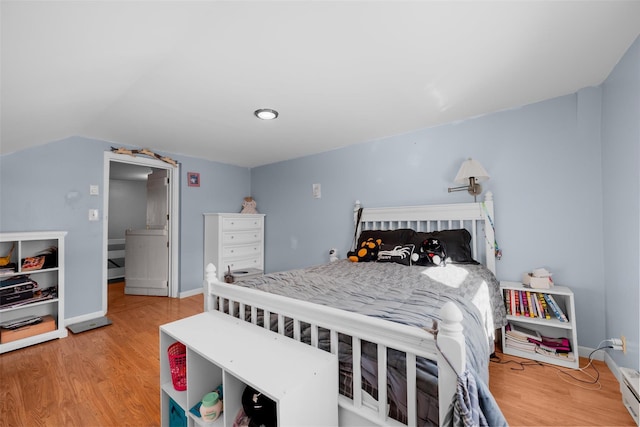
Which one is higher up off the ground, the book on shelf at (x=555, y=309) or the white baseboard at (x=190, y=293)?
the book on shelf at (x=555, y=309)

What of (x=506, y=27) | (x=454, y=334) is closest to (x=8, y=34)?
(x=454, y=334)

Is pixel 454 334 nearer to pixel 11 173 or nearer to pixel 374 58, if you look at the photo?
pixel 374 58

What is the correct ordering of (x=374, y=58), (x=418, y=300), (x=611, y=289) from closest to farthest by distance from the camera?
(x=418, y=300) < (x=374, y=58) < (x=611, y=289)

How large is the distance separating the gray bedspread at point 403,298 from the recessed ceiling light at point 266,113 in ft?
4.71

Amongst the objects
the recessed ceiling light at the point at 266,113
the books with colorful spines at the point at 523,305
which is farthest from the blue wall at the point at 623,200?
the recessed ceiling light at the point at 266,113

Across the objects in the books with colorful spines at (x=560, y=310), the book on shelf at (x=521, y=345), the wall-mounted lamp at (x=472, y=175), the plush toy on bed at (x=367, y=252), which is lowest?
the book on shelf at (x=521, y=345)

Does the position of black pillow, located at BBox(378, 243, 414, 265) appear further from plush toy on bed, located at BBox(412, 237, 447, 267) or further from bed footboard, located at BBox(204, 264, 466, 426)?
bed footboard, located at BBox(204, 264, 466, 426)

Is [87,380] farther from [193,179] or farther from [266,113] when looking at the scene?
[193,179]

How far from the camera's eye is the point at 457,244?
7.79ft

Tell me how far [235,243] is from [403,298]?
3.19 meters

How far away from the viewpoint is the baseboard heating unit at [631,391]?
1387 millimetres

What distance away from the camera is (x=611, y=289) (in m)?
1.92

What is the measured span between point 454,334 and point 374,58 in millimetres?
1567

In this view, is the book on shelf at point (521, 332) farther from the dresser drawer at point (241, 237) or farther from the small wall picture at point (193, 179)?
the small wall picture at point (193, 179)
